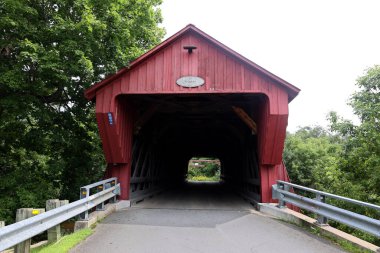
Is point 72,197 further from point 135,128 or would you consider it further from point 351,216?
point 351,216

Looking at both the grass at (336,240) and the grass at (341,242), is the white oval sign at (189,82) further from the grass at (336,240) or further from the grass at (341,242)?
the grass at (341,242)

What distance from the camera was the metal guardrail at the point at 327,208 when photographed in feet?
14.6

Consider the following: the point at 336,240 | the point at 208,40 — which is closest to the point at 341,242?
the point at 336,240

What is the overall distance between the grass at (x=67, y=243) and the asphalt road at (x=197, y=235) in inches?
4.3

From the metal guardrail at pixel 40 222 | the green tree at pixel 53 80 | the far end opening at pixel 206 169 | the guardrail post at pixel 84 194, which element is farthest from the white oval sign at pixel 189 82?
the far end opening at pixel 206 169

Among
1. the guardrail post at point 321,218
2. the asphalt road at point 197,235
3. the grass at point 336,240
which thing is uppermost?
the guardrail post at point 321,218

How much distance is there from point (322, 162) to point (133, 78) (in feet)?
40.7

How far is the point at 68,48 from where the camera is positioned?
8.19m

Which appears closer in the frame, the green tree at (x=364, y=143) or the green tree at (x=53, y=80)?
the green tree at (x=53, y=80)

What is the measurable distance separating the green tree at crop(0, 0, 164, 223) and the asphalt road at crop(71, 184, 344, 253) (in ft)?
11.2

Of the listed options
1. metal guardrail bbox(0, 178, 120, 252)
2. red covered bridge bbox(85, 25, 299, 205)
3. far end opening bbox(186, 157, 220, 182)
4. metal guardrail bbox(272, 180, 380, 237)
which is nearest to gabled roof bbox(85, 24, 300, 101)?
red covered bridge bbox(85, 25, 299, 205)

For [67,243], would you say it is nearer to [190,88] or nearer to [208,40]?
[190,88]

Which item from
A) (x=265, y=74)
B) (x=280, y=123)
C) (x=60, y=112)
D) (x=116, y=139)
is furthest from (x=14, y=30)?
(x=280, y=123)

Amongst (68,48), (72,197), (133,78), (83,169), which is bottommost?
(72,197)
